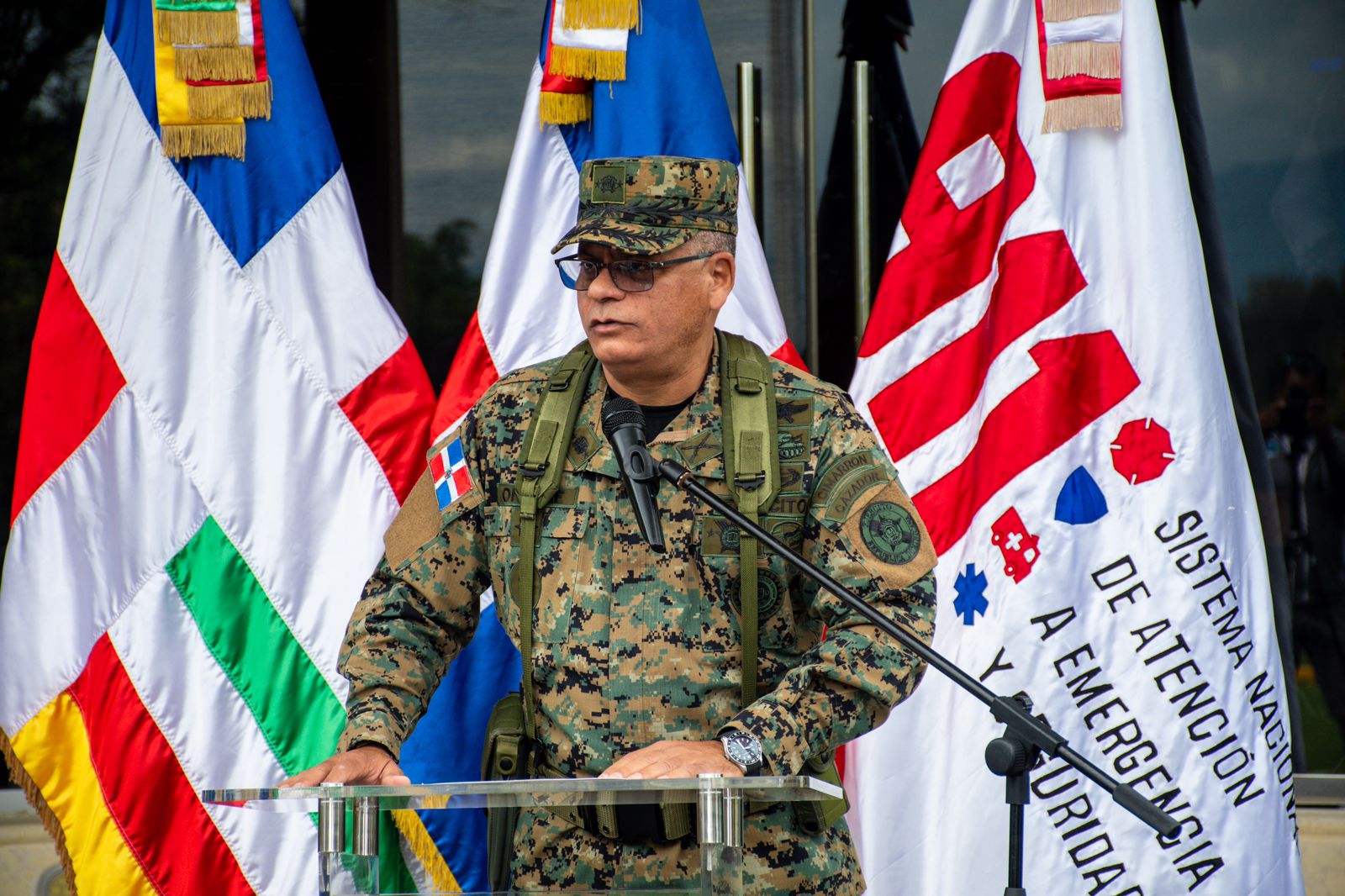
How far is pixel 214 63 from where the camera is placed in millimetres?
3305

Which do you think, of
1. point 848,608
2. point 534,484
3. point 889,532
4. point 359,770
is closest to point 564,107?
point 534,484

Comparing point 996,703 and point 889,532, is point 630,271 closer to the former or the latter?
point 889,532

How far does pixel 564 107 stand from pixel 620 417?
4.68ft

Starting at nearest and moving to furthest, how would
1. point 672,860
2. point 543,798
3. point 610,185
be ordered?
1. point 543,798
2. point 672,860
3. point 610,185

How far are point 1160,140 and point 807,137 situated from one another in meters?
1.17

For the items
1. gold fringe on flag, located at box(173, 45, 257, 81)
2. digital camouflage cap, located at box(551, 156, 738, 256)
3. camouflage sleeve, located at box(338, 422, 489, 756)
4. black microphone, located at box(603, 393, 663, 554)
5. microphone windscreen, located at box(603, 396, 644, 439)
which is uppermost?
gold fringe on flag, located at box(173, 45, 257, 81)

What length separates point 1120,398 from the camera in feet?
10.6

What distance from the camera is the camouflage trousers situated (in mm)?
2217

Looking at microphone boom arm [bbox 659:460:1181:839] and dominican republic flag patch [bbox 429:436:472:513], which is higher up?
dominican republic flag patch [bbox 429:436:472:513]

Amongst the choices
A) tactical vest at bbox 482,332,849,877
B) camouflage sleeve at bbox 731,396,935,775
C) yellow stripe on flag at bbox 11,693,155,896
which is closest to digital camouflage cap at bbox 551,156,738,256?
tactical vest at bbox 482,332,849,877

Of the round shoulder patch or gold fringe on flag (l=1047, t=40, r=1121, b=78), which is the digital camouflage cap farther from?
gold fringe on flag (l=1047, t=40, r=1121, b=78)

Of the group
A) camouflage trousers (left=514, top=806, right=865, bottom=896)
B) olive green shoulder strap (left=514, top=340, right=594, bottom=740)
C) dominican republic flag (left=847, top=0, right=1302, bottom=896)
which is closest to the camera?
camouflage trousers (left=514, top=806, right=865, bottom=896)

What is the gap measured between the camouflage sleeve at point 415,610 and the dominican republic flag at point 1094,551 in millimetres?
1223

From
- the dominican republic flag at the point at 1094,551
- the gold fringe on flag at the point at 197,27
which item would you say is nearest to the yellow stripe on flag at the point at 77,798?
the gold fringe on flag at the point at 197,27
